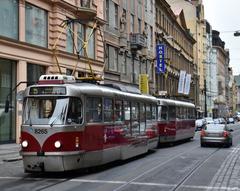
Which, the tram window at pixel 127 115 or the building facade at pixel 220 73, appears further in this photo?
the building facade at pixel 220 73

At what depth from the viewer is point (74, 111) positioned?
51.8ft

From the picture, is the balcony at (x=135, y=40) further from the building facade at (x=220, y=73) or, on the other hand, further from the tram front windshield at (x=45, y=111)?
the building facade at (x=220, y=73)

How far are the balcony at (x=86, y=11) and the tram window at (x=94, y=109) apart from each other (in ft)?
63.5

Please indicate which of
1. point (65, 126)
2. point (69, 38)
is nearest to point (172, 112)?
point (69, 38)

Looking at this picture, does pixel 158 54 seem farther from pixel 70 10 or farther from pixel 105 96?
pixel 105 96

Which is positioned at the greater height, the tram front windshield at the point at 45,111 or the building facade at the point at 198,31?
the building facade at the point at 198,31

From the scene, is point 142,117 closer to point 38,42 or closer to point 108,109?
point 108,109

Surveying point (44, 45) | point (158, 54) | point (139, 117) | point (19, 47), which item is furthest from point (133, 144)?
point (158, 54)

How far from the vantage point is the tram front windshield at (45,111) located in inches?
606

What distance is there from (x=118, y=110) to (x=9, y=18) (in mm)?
11987

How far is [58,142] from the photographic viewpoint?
15.1 metres

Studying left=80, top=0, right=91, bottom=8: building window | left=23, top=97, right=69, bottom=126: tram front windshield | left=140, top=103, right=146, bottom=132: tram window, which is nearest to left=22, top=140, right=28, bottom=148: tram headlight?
left=23, top=97, right=69, bottom=126: tram front windshield

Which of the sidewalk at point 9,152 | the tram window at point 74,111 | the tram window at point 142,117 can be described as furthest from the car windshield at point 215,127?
the tram window at point 74,111

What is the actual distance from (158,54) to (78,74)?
23.5 metres
